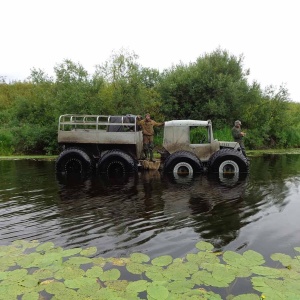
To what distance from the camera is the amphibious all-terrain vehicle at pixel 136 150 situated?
34.8 ft

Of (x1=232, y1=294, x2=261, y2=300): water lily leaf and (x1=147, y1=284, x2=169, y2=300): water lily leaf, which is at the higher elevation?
(x1=147, y1=284, x2=169, y2=300): water lily leaf

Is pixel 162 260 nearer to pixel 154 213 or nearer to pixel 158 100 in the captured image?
pixel 154 213

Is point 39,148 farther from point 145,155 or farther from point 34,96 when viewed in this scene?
point 145,155

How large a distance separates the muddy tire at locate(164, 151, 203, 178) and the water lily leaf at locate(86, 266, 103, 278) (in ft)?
22.1

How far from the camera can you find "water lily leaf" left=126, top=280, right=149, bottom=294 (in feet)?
11.5

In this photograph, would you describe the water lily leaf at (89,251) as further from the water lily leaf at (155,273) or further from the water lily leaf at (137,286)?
the water lily leaf at (137,286)

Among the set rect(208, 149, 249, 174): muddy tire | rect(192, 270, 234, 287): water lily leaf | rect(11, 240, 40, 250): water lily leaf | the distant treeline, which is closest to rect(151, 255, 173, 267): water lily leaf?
rect(192, 270, 234, 287): water lily leaf

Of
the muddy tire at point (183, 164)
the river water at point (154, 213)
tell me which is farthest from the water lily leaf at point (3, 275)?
the muddy tire at point (183, 164)

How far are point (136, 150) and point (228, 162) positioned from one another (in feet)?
10.7

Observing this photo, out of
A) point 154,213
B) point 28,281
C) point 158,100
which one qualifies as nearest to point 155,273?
point 28,281

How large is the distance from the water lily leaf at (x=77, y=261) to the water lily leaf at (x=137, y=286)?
927 mm

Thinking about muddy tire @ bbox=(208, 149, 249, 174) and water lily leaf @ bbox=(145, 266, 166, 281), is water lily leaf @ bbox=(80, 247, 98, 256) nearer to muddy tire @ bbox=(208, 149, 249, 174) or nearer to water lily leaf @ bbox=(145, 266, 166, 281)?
water lily leaf @ bbox=(145, 266, 166, 281)

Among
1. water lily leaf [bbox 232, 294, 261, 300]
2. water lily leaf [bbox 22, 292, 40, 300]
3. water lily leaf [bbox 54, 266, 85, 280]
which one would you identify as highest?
water lily leaf [bbox 54, 266, 85, 280]

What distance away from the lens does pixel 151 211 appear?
6.76 m
